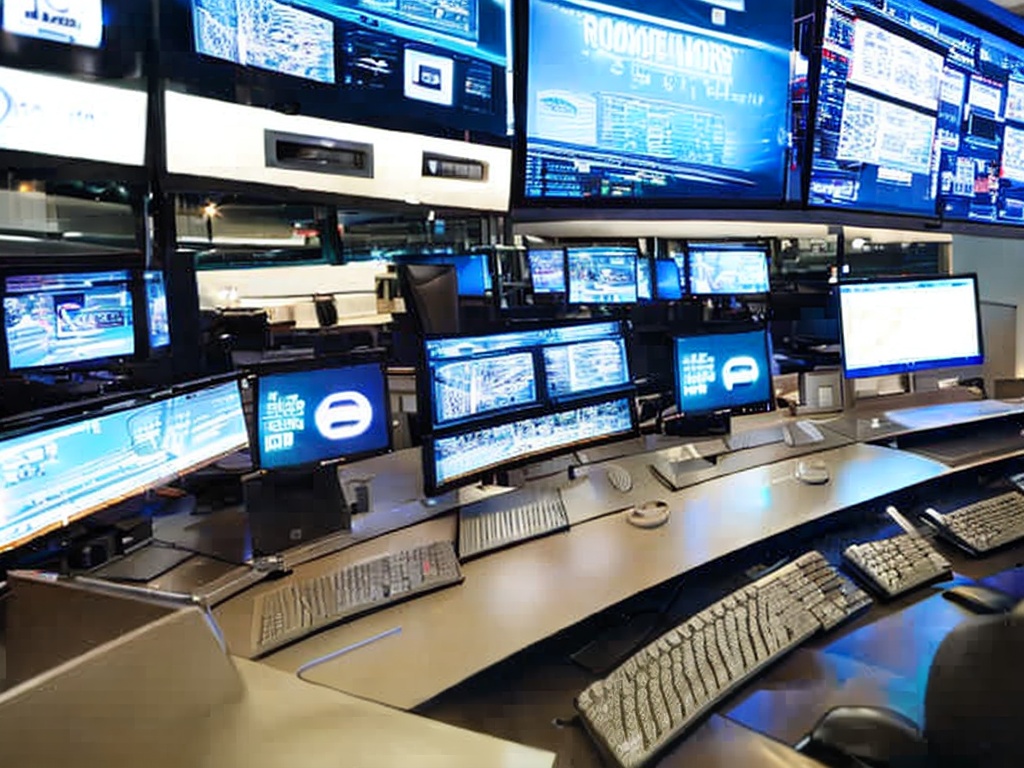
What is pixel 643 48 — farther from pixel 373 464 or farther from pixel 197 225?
pixel 197 225

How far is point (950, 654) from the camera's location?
0.97 meters

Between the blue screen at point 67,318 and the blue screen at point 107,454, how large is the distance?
2.79 metres

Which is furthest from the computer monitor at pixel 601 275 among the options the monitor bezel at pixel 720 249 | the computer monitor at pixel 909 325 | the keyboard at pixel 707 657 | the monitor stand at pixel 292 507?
the keyboard at pixel 707 657

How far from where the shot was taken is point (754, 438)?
226 cm

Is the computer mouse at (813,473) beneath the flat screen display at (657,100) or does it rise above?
beneath

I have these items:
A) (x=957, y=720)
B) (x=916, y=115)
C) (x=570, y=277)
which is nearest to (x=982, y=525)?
(x=957, y=720)

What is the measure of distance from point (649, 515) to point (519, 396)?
0.43 metres

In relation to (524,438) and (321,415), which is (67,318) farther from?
(524,438)

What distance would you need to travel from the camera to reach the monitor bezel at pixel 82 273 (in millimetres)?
3463

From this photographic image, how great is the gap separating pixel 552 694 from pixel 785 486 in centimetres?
91

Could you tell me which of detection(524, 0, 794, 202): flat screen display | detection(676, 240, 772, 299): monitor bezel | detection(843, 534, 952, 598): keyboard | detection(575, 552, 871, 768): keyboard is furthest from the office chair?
detection(676, 240, 772, 299): monitor bezel

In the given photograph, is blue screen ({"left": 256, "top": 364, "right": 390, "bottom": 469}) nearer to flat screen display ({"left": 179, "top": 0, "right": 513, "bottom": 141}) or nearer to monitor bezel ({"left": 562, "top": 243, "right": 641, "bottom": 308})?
flat screen display ({"left": 179, "top": 0, "right": 513, "bottom": 141})

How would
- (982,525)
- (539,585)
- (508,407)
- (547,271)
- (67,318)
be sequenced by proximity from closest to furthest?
(539,585), (508,407), (982,525), (67,318), (547,271)

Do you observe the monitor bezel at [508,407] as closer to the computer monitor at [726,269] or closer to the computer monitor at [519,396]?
the computer monitor at [519,396]
